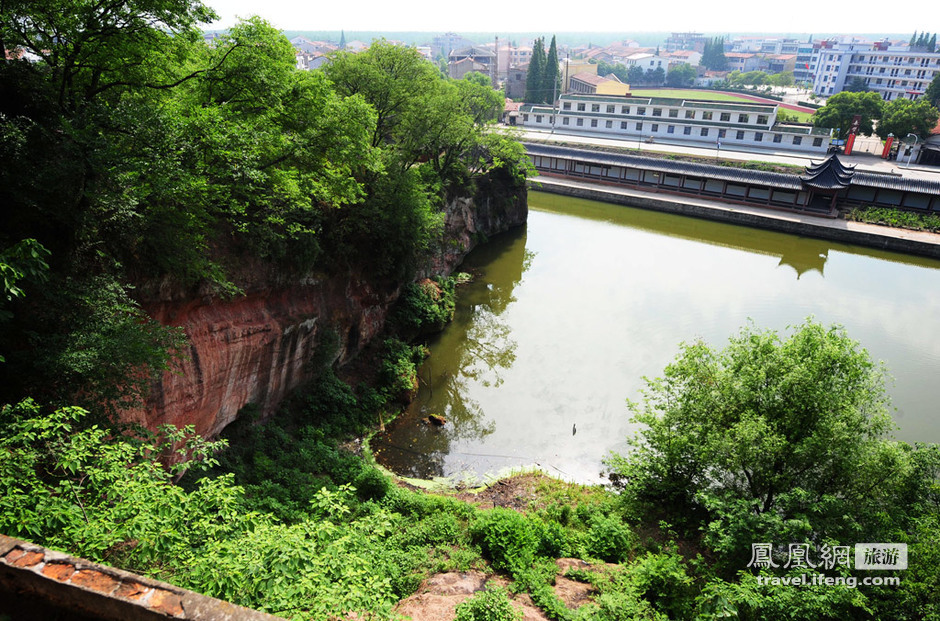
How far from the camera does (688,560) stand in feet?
36.6

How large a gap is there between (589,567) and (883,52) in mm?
133435

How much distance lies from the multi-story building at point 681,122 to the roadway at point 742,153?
1153mm

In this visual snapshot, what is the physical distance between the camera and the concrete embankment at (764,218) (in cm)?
3281

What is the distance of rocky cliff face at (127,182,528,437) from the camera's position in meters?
11.6

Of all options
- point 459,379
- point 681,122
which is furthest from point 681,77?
point 459,379

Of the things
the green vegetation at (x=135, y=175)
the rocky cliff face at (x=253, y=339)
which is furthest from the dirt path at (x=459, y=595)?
the rocky cliff face at (x=253, y=339)

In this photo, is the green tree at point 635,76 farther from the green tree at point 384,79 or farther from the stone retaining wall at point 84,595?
the stone retaining wall at point 84,595

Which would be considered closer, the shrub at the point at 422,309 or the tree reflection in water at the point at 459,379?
the tree reflection in water at the point at 459,379

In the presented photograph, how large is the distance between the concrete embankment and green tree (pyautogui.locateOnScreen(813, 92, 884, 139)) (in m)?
24.3

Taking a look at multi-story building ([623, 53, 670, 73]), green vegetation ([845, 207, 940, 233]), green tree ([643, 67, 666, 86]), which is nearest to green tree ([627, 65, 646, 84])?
green tree ([643, 67, 666, 86])

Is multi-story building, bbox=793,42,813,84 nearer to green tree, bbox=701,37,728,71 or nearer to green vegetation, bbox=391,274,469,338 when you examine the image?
green tree, bbox=701,37,728,71

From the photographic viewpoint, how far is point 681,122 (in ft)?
185

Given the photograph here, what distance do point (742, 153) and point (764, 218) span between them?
18160 millimetres

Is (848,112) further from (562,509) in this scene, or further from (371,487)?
(371,487)
